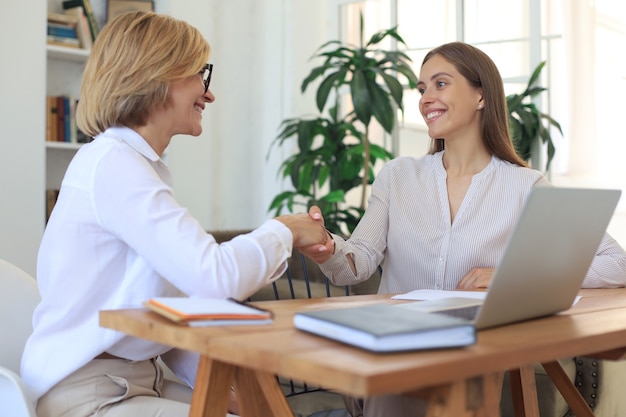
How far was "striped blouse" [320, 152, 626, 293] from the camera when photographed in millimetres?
2129

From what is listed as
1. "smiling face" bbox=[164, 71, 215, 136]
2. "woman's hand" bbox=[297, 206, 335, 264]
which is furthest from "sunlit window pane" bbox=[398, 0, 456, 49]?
"smiling face" bbox=[164, 71, 215, 136]

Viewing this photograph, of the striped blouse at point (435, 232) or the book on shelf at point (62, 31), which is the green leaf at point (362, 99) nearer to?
the book on shelf at point (62, 31)

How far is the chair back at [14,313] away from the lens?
1683mm

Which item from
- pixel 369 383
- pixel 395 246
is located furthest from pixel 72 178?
pixel 395 246

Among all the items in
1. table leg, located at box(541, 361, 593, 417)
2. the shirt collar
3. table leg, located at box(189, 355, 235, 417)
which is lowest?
table leg, located at box(541, 361, 593, 417)

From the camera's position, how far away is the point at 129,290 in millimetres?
1479

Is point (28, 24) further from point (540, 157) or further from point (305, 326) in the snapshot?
point (305, 326)

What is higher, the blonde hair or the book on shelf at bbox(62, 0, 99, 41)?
the book on shelf at bbox(62, 0, 99, 41)

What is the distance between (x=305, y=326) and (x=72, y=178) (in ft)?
2.02

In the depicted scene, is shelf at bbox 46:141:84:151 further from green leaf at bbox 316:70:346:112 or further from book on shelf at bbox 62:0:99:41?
green leaf at bbox 316:70:346:112

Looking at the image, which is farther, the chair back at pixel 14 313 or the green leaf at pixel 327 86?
the green leaf at pixel 327 86

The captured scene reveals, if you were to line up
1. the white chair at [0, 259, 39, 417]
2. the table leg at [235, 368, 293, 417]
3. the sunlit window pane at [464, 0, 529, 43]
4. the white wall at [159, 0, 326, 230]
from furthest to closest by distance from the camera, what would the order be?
the white wall at [159, 0, 326, 230] < the sunlit window pane at [464, 0, 529, 43] < the white chair at [0, 259, 39, 417] < the table leg at [235, 368, 293, 417]

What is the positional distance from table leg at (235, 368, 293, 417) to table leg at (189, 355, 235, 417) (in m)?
0.08

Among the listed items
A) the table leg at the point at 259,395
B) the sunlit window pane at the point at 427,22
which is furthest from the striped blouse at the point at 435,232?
the sunlit window pane at the point at 427,22
